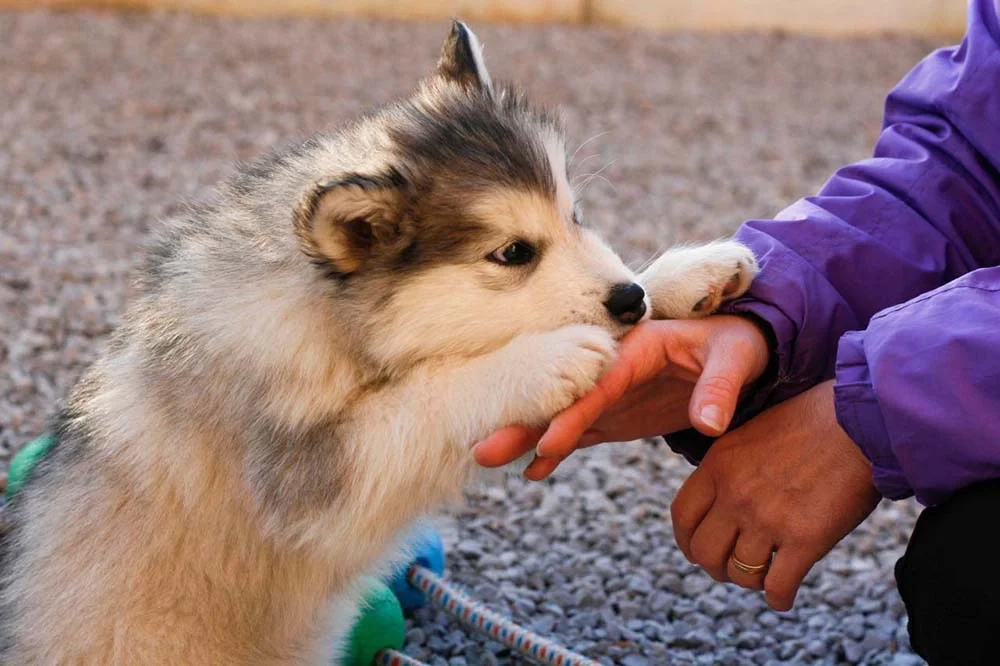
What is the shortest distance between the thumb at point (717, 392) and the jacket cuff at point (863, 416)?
0.20m

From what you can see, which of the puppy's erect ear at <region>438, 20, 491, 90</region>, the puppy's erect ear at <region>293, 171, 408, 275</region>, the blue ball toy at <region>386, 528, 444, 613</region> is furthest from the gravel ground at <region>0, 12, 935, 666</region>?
the puppy's erect ear at <region>438, 20, 491, 90</region>

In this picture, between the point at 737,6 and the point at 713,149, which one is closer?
the point at 713,149

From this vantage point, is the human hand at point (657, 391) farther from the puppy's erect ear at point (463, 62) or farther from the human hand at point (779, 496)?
the puppy's erect ear at point (463, 62)

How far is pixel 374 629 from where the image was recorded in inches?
118

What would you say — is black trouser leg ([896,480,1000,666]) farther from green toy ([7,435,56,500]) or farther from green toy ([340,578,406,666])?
green toy ([7,435,56,500])

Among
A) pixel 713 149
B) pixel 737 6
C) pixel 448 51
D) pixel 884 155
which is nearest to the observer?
pixel 448 51

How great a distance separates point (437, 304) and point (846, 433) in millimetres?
864

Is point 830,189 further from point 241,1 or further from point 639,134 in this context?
point 241,1

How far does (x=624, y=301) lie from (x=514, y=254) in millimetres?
245

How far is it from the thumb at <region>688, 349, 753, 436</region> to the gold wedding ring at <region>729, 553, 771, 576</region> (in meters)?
0.42

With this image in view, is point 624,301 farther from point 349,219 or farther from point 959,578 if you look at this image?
point 959,578

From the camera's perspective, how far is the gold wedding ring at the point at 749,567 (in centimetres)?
261

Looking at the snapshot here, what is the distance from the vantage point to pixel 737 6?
1064cm

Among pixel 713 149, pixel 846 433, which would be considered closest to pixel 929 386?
pixel 846 433
